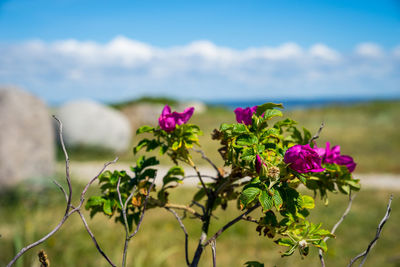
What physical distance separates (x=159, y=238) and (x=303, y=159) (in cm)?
333

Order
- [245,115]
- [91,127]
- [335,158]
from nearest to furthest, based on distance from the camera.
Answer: [245,115] < [335,158] < [91,127]

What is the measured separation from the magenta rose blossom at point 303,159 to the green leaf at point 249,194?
4.0 inches

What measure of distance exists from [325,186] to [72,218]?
3558 mm

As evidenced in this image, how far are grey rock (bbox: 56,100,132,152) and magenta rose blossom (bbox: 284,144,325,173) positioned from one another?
1032 cm

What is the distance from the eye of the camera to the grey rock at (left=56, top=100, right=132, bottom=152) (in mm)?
10344

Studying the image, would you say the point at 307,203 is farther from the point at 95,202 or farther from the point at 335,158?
the point at 95,202

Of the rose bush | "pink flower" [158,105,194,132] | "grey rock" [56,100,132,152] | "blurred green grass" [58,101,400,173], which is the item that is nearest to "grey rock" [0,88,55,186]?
"blurred green grass" [58,101,400,173]

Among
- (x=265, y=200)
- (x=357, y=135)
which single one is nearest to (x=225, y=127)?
(x=265, y=200)

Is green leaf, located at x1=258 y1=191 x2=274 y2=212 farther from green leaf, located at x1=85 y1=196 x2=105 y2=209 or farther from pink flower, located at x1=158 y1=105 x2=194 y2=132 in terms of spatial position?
green leaf, located at x1=85 y1=196 x2=105 y2=209

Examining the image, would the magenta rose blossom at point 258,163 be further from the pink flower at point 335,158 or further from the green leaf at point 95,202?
the green leaf at point 95,202

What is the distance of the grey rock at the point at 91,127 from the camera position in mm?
10344

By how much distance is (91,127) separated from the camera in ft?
34.5

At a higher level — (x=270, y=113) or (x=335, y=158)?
(x=270, y=113)

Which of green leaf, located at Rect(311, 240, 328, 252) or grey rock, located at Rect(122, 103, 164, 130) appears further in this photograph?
grey rock, located at Rect(122, 103, 164, 130)
